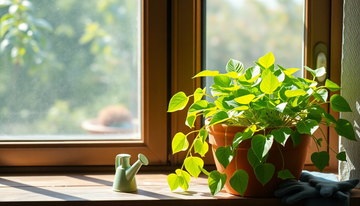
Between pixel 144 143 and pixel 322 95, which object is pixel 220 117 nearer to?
pixel 322 95

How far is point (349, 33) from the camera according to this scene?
113cm

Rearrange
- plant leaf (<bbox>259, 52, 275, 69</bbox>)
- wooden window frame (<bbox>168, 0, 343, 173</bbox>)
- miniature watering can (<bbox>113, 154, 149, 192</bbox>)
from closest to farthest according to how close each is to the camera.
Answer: plant leaf (<bbox>259, 52, 275, 69</bbox>)
miniature watering can (<bbox>113, 154, 149, 192</bbox>)
wooden window frame (<bbox>168, 0, 343, 173</bbox>)

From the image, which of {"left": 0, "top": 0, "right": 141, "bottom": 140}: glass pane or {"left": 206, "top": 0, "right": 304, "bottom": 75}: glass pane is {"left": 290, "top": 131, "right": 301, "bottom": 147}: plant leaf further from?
{"left": 0, "top": 0, "right": 141, "bottom": 140}: glass pane

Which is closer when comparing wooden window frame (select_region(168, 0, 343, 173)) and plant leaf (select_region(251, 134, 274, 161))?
plant leaf (select_region(251, 134, 274, 161))

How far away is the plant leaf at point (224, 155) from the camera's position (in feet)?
3.14

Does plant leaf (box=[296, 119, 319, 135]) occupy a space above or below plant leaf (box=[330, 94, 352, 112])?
below

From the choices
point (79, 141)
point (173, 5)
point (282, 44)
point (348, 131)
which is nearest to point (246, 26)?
point (282, 44)

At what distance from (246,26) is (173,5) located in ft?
0.95

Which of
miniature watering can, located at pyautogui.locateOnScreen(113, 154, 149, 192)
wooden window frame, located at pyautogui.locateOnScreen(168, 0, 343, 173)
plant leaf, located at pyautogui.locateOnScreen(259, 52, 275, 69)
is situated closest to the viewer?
plant leaf, located at pyautogui.locateOnScreen(259, 52, 275, 69)

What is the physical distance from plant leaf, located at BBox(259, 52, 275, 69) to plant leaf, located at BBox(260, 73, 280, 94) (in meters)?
0.10

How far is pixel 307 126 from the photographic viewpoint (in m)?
0.91

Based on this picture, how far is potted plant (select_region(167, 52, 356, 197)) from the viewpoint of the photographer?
932 mm

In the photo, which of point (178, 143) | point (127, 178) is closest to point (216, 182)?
point (178, 143)

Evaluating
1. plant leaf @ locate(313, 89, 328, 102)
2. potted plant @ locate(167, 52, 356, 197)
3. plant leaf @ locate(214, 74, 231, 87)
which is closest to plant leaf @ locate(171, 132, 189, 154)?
potted plant @ locate(167, 52, 356, 197)
